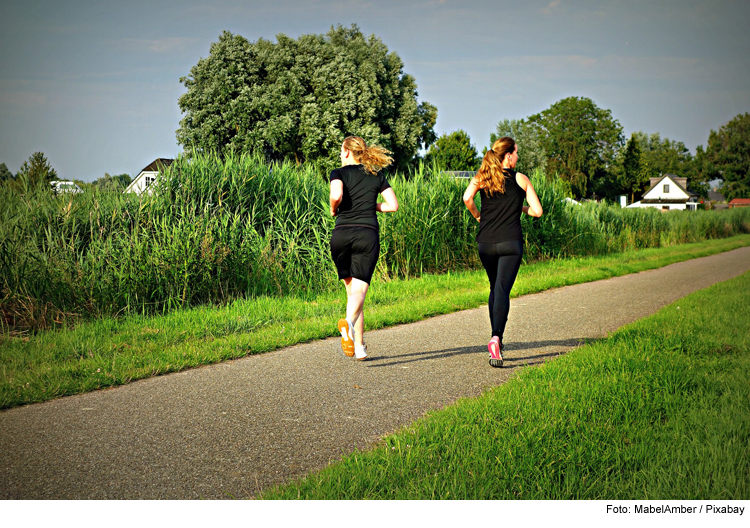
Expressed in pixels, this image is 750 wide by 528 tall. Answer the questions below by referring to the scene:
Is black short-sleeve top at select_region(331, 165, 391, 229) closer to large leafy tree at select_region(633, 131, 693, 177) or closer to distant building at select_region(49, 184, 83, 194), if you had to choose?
distant building at select_region(49, 184, 83, 194)

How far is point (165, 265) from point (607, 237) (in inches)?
690

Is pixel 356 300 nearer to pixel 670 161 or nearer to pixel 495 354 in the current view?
pixel 495 354

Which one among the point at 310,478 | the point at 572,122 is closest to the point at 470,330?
the point at 310,478

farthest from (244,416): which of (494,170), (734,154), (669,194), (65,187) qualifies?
(669,194)

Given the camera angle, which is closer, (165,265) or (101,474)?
(101,474)

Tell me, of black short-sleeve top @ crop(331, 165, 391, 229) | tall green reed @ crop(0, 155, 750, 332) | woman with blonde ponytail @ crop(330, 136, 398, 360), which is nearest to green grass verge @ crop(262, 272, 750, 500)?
woman with blonde ponytail @ crop(330, 136, 398, 360)

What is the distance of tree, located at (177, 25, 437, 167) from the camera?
3734 centimetres

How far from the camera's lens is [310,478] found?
3.07 meters

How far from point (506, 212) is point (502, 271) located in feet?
1.93

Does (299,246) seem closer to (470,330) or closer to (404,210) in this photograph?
(404,210)

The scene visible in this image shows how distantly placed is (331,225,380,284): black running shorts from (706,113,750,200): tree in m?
43.2

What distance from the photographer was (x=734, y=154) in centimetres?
4769

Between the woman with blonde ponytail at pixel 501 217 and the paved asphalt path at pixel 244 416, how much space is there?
23.2 inches

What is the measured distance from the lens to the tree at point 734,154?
142 feet
